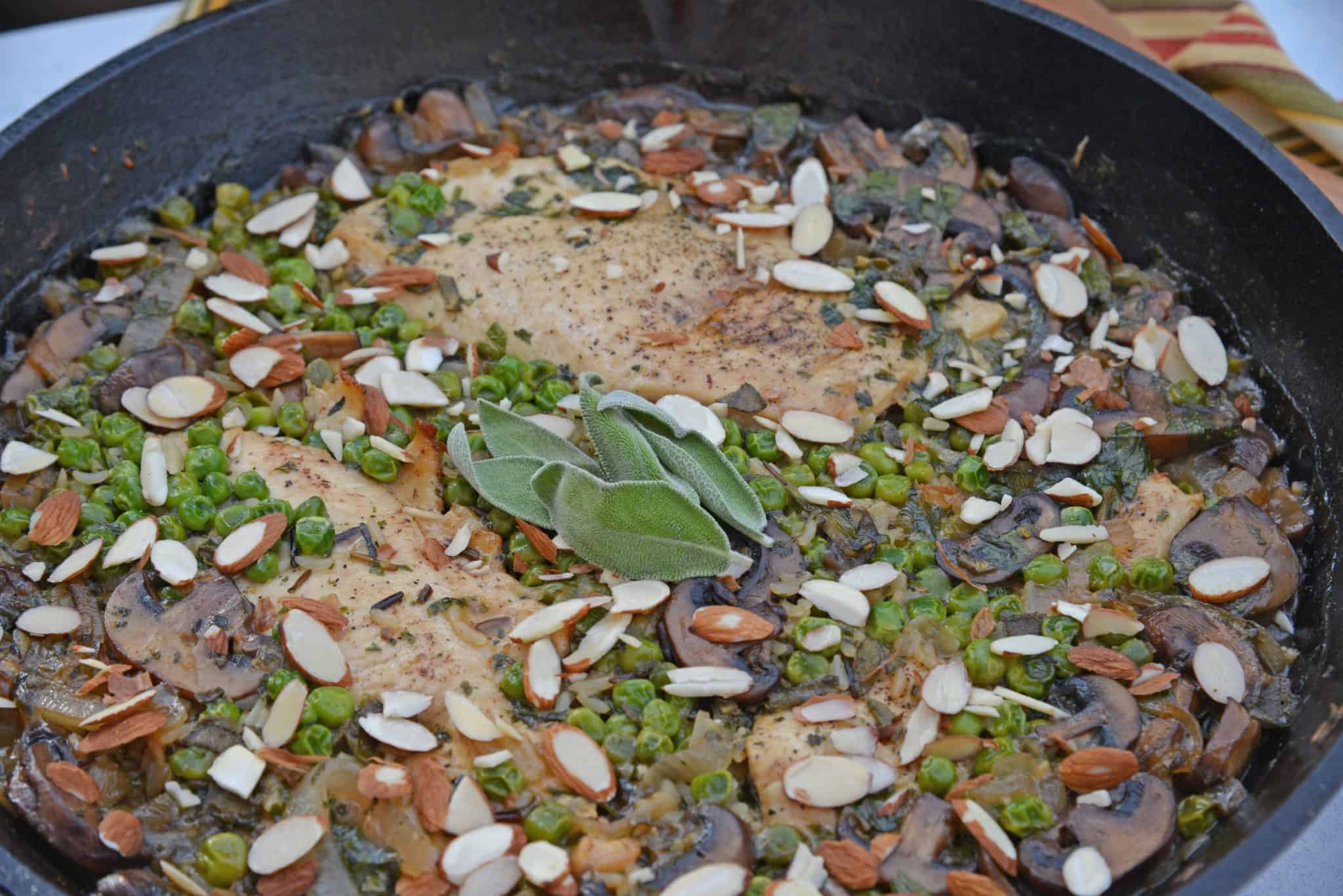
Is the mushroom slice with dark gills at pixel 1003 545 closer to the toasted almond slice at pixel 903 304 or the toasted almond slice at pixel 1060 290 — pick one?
the toasted almond slice at pixel 903 304

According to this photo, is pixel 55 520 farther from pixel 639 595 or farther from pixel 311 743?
pixel 639 595

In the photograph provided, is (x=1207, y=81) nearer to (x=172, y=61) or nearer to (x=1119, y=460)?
(x=1119, y=460)

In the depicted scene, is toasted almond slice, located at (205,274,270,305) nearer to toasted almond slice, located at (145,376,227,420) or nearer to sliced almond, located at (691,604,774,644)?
toasted almond slice, located at (145,376,227,420)

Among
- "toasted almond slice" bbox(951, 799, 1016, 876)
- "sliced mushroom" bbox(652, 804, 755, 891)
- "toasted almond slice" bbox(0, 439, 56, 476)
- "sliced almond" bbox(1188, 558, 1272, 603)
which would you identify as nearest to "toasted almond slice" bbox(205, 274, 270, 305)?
"toasted almond slice" bbox(0, 439, 56, 476)

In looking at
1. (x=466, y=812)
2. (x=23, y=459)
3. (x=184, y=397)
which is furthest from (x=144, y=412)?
(x=466, y=812)

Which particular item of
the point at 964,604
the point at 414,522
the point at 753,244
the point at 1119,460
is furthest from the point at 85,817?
the point at 1119,460

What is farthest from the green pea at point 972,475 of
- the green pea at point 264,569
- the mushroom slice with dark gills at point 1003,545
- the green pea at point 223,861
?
the green pea at point 223,861
